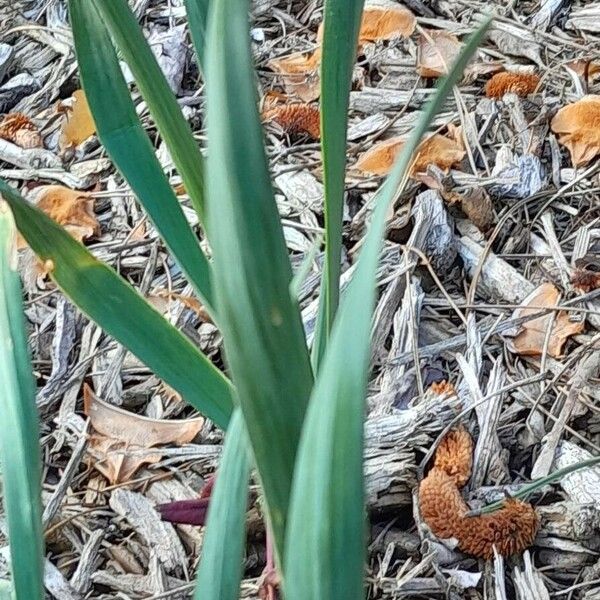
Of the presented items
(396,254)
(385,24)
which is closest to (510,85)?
(385,24)

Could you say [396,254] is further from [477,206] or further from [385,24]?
[385,24]

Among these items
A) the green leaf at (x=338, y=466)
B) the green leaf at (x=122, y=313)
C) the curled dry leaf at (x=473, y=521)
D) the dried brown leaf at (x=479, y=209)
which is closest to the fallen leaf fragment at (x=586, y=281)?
the dried brown leaf at (x=479, y=209)

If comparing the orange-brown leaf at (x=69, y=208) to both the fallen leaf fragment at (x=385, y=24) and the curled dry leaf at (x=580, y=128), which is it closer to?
the fallen leaf fragment at (x=385, y=24)

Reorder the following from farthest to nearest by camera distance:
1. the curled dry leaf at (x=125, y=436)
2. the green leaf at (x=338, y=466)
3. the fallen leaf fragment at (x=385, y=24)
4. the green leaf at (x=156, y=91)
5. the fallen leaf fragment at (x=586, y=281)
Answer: the fallen leaf fragment at (x=385, y=24) < the fallen leaf fragment at (x=586, y=281) < the curled dry leaf at (x=125, y=436) < the green leaf at (x=156, y=91) < the green leaf at (x=338, y=466)

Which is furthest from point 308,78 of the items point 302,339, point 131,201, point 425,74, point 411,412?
point 302,339

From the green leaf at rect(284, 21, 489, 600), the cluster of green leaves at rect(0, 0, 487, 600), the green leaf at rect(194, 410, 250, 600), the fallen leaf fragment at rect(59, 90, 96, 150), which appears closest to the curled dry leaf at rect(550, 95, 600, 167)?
the fallen leaf fragment at rect(59, 90, 96, 150)

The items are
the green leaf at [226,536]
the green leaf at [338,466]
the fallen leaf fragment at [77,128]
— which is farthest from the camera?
the fallen leaf fragment at [77,128]
